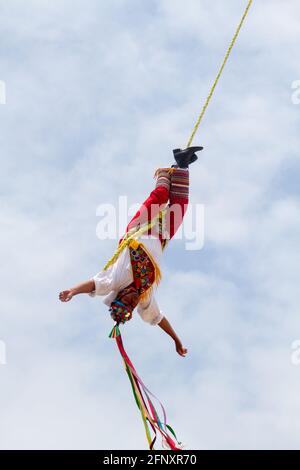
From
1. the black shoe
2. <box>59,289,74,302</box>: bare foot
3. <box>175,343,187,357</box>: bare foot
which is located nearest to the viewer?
<box>59,289,74,302</box>: bare foot

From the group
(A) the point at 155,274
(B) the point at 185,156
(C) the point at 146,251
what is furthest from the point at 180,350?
(B) the point at 185,156

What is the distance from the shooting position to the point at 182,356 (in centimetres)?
1410

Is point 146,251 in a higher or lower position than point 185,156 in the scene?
lower

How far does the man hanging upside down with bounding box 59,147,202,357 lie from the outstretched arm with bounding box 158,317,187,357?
11cm

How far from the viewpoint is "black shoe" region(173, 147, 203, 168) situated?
44.4 feet

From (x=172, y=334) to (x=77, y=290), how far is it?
140 centimetres

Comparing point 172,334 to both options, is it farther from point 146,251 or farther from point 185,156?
point 185,156

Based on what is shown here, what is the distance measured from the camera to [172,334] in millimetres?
13977

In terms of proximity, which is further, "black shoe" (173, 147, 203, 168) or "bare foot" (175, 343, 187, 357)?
"bare foot" (175, 343, 187, 357)

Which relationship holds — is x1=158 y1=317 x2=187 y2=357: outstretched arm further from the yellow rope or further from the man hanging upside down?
the yellow rope

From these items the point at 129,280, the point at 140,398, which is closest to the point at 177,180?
the point at 129,280

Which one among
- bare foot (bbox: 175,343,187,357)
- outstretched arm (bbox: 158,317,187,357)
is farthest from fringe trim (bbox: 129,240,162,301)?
bare foot (bbox: 175,343,187,357)

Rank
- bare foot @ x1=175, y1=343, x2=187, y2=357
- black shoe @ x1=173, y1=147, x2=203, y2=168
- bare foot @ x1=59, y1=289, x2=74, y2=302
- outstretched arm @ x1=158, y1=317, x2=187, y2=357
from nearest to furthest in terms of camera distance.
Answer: bare foot @ x1=59, y1=289, x2=74, y2=302 < black shoe @ x1=173, y1=147, x2=203, y2=168 < outstretched arm @ x1=158, y1=317, x2=187, y2=357 < bare foot @ x1=175, y1=343, x2=187, y2=357

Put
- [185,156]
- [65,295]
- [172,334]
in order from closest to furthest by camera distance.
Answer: [65,295], [185,156], [172,334]
